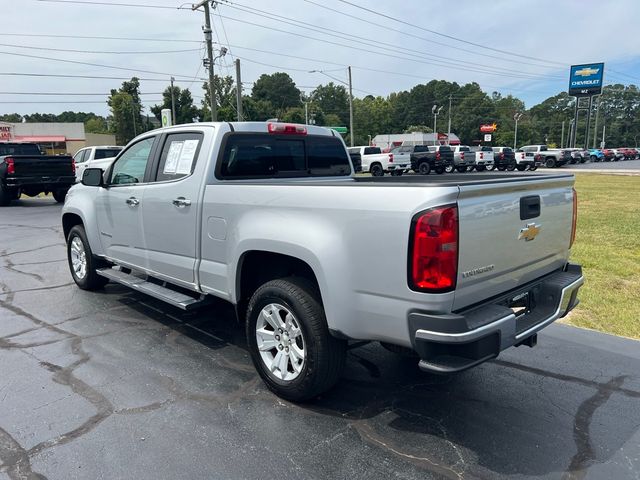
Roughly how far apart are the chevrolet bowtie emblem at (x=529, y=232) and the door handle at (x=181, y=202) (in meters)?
2.57

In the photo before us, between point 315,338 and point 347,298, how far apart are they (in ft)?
1.31

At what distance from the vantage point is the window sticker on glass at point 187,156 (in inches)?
167

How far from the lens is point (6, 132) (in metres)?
60.5

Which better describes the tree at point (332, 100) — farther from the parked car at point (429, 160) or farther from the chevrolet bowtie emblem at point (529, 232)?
the chevrolet bowtie emblem at point (529, 232)

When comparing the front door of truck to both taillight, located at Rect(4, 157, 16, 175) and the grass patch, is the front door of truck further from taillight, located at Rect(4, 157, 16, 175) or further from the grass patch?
taillight, located at Rect(4, 157, 16, 175)

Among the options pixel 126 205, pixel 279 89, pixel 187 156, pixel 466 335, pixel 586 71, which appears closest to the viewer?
pixel 466 335

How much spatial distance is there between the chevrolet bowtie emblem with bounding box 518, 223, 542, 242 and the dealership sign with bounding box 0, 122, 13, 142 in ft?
227

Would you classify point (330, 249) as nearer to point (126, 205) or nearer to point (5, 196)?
point (126, 205)

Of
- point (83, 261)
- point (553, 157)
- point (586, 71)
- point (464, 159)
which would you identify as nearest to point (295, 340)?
point (83, 261)

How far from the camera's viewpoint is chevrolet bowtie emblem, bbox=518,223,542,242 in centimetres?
310

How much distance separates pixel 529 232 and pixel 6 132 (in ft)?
233

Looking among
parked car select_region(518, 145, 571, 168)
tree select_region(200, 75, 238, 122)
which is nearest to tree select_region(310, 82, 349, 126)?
tree select_region(200, 75, 238, 122)

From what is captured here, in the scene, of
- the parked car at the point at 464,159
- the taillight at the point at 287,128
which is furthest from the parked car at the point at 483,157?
the taillight at the point at 287,128

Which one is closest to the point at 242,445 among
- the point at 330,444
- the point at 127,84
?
the point at 330,444
